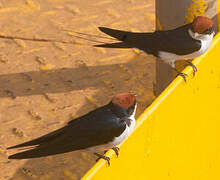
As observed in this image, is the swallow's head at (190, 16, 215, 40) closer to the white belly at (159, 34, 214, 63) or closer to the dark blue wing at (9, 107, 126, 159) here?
the white belly at (159, 34, 214, 63)

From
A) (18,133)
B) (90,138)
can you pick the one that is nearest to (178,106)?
(90,138)

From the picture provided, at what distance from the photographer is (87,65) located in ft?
22.1

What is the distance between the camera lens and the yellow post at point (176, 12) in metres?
4.96

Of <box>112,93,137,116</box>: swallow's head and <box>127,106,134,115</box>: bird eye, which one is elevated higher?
<box>112,93,137,116</box>: swallow's head

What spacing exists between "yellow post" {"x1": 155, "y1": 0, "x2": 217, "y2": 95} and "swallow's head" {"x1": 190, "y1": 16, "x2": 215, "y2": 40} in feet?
1.22

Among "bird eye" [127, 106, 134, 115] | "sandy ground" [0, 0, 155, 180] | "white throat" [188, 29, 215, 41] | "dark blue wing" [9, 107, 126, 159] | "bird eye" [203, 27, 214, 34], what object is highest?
"bird eye" [203, 27, 214, 34]

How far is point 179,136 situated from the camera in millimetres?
3668

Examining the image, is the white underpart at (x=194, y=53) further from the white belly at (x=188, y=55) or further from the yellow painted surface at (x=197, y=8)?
the yellow painted surface at (x=197, y=8)

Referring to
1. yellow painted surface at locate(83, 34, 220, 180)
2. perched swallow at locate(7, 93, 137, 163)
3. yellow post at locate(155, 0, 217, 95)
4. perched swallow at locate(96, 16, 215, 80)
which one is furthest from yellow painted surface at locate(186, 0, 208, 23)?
perched swallow at locate(7, 93, 137, 163)

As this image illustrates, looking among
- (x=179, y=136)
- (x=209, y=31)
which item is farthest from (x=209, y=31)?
(x=179, y=136)

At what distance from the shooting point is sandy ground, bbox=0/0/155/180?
5216 mm

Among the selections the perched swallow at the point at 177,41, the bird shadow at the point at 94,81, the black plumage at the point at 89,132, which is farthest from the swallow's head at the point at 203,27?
the bird shadow at the point at 94,81

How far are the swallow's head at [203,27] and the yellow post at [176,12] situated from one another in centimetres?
37

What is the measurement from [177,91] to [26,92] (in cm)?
310
